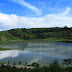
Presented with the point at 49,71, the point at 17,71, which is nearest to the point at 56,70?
the point at 49,71

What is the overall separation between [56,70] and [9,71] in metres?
16.3

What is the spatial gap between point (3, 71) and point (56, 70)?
723 inches

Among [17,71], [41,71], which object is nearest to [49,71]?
[41,71]

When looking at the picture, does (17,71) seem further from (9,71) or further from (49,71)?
(49,71)

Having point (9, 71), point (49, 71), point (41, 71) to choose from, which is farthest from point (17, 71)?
point (49, 71)

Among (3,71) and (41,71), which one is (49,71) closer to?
(41,71)

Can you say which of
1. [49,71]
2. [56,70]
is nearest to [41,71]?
[49,71]

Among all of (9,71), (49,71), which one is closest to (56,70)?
(49,71)

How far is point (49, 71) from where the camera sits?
37906 millimetres

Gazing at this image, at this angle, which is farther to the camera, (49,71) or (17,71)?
(17,71)

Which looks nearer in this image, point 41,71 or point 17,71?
point 41,71

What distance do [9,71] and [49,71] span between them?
1379 cm

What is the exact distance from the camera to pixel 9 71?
39781 millimetres

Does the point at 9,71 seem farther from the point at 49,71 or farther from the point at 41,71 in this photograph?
the point at 49,71
